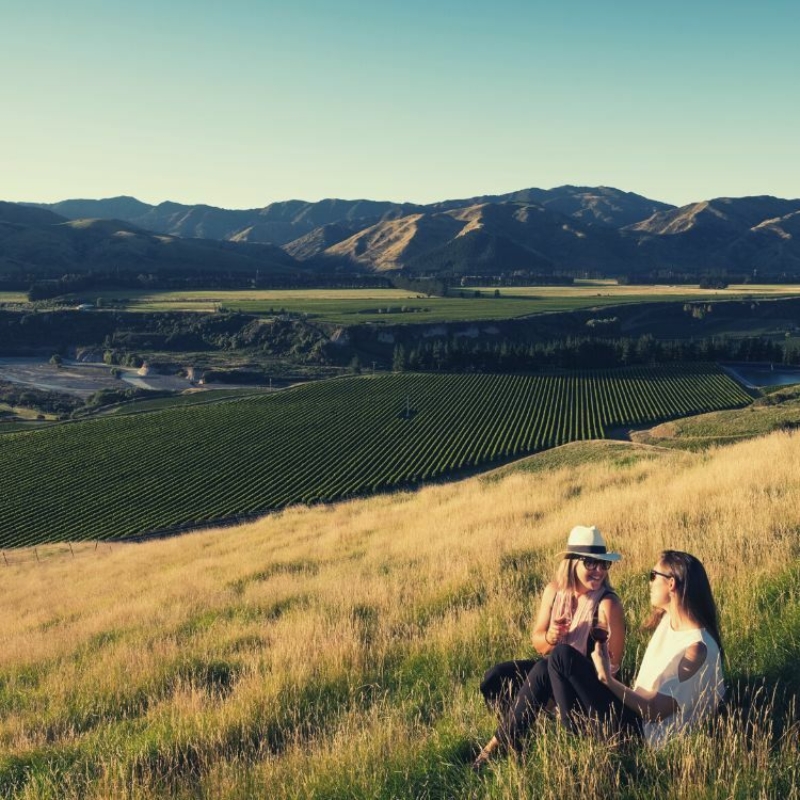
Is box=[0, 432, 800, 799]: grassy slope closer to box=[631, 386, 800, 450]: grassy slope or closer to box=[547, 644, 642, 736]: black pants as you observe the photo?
box=[547, 644, 642, 736]: black pants

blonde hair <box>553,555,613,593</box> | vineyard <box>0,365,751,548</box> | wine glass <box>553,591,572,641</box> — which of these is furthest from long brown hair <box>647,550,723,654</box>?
vineyard <box>0,365,751,548</box>

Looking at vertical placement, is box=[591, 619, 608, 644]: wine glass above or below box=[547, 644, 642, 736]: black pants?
above

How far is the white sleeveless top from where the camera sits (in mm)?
4430

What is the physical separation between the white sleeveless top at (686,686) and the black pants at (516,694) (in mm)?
686

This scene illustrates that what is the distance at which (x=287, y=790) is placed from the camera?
173 inches

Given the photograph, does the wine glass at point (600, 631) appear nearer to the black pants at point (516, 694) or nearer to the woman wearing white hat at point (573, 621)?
the woman wearing white hat at point (573, 621)

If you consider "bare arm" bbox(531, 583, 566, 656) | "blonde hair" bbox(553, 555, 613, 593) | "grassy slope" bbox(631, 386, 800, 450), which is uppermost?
"blonde hair" bbox(553, 555, 613, 593)

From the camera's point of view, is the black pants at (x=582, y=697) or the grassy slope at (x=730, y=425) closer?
the black pants at (x=582, y=697)

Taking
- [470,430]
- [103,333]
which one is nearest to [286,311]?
[103,333]

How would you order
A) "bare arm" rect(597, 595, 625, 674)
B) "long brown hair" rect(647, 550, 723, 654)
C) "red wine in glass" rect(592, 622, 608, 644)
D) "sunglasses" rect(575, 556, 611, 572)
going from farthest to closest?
"sunglasses" rect(575, 556, 611, 572) → "bare arm" rect(597, 595, 625, 674) → "red wine in glass" rect(592, 622, 608, 644) → "long brown hair" rect(647, 550, 723, 654)

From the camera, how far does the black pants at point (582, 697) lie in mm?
4496

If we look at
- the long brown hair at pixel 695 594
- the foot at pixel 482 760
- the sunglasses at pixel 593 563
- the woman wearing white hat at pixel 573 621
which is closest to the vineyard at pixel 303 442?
the woman wearing white hat at pixel 573 621

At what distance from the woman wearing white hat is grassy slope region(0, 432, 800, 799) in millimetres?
295

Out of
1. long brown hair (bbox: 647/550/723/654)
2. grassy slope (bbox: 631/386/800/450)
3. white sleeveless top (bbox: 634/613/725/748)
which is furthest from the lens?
grassy slope (bbox: 631/386/800/450)
